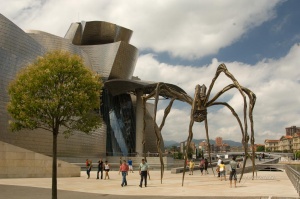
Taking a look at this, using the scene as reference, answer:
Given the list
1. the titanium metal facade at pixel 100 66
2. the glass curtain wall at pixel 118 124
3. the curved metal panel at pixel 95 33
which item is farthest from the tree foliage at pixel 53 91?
the curved metal panel at pixel 95 33

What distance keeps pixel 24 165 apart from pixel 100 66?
31.4 meters

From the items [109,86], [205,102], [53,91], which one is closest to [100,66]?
[109,86]

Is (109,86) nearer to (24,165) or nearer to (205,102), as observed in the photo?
(24,165)

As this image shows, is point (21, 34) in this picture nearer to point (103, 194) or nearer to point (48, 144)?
point (48, 144)

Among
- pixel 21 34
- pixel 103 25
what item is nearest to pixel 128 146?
pixel 103 25

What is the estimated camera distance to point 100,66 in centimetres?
5334

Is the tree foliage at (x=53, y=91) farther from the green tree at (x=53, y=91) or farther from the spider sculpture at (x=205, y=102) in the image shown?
the spider sculpture at (x=205, y=102)

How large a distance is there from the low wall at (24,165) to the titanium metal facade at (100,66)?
42.7 ft

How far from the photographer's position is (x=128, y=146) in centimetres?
5675

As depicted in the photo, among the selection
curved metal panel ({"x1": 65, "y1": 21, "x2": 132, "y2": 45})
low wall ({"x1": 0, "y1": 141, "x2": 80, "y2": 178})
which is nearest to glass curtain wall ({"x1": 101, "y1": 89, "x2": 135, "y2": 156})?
curved metal panel ({"x1": 65, "y1": 21, "x2": 132, "y2": 45})

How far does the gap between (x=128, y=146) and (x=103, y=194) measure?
42754mm

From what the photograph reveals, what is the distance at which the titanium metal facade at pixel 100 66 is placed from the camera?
124ft

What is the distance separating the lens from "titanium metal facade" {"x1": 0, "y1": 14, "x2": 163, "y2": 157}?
3788 cm

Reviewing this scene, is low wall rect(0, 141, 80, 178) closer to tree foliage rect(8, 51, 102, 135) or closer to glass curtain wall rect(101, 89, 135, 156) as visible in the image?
tree foliage rect(8, 51, 102, 135)
